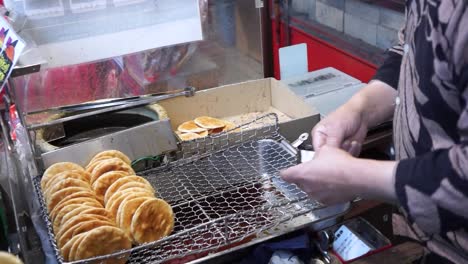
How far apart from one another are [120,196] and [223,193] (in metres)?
0.24

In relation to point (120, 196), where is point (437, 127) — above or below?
above

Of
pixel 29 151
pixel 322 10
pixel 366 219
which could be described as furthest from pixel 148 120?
pixel 322 10

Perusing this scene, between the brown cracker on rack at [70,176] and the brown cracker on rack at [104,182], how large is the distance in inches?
1.5

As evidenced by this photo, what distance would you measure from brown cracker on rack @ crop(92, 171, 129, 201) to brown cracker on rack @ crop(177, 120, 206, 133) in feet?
1.29

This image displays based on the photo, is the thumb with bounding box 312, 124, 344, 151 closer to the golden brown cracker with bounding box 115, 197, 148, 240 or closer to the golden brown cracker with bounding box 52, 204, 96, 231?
the golden brown cracker with bounding box 115, 197, 148, 240

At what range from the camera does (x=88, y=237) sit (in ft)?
2.87

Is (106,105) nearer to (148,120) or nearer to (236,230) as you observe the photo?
(148,120)

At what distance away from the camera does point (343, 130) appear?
0.90 m

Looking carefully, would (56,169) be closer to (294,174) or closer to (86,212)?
(86,212)

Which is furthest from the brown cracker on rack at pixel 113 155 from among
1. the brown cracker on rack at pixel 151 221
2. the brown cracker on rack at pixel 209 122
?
the brown cracker on rack at pixel 209 122

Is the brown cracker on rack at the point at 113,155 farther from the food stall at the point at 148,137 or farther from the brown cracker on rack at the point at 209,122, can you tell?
the brown cracker on rack at the point at 209,122

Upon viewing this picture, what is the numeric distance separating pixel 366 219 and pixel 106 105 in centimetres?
81

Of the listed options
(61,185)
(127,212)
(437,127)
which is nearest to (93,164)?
(61,185)

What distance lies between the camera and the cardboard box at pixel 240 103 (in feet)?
4.98
